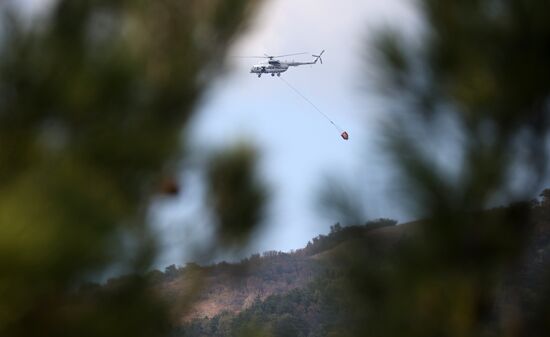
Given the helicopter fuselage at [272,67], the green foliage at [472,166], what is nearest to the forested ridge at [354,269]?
the green foliage at [472,166]

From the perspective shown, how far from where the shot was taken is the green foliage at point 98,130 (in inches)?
85.4

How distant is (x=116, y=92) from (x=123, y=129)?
0.41 feet

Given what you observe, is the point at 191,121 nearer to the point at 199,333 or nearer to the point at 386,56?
the point at 386,56

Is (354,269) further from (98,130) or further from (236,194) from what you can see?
(98,130)

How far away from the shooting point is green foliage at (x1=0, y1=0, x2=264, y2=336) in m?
2.17

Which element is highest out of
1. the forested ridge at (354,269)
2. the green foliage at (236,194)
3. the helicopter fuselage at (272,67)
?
the helicopter fuselage at (272,67)

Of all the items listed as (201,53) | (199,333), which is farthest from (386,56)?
(199,333)

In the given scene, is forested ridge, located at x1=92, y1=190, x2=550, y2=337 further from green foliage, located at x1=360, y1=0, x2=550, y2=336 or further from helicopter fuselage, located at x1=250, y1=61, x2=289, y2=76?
helicopter fuselage, located at x1=250, y1=61, x2=289, y2=76

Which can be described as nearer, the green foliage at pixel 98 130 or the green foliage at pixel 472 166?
the green foliage at pixel 98 130

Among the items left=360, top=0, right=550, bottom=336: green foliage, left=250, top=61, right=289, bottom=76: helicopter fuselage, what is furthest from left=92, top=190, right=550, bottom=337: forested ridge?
left=250, top=61, right=289, bottom=76: helicopter fuselage

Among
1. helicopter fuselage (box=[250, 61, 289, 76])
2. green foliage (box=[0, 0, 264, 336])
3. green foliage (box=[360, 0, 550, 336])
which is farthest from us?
helicopter fuselage (box=[250, 61, 289, 76])

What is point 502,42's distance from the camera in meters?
3.46

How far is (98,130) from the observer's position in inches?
102

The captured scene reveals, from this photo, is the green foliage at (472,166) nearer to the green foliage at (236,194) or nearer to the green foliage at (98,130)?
the green foliage at (236,194)
